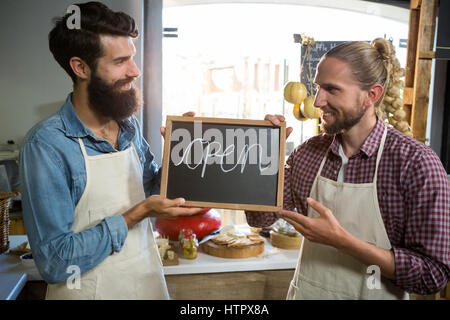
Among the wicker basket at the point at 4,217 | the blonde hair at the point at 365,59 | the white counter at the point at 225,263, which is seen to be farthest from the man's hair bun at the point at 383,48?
the wicker basket at the point at 4,217

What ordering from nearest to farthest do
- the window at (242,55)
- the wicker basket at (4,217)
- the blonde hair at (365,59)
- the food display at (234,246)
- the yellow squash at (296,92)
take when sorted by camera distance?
1. the blonde hair at (365,59)
2. the wicker basket at (4,217)
3. the food display at (234,246)
4. the yellow squash at (296,92)
5. the window at (242,55)

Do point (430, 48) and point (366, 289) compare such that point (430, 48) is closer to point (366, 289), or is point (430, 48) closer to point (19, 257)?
point (366, 289)

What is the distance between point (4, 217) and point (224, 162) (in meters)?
1.37

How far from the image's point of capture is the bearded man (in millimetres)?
1271

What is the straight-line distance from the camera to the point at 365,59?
1.48 metres

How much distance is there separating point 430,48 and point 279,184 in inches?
66.7

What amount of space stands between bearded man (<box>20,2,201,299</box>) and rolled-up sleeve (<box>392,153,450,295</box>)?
0.74 metres

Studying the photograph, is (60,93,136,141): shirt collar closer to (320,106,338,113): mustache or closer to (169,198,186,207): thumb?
(169,198,186,207): thumb

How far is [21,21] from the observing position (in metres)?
3.06

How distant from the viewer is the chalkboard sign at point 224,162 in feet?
4.62

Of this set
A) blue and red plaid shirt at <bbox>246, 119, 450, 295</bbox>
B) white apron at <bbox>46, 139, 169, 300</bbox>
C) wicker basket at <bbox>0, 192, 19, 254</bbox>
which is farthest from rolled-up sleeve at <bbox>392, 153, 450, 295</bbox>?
wicker basket at <bbox>0, 192, 19, 254</bbox>

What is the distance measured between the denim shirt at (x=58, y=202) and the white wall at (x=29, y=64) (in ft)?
5.92

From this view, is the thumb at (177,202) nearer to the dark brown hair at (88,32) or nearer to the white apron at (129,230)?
the white apron at (129,230)

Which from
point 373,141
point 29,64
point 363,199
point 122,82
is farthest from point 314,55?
point 29,64
